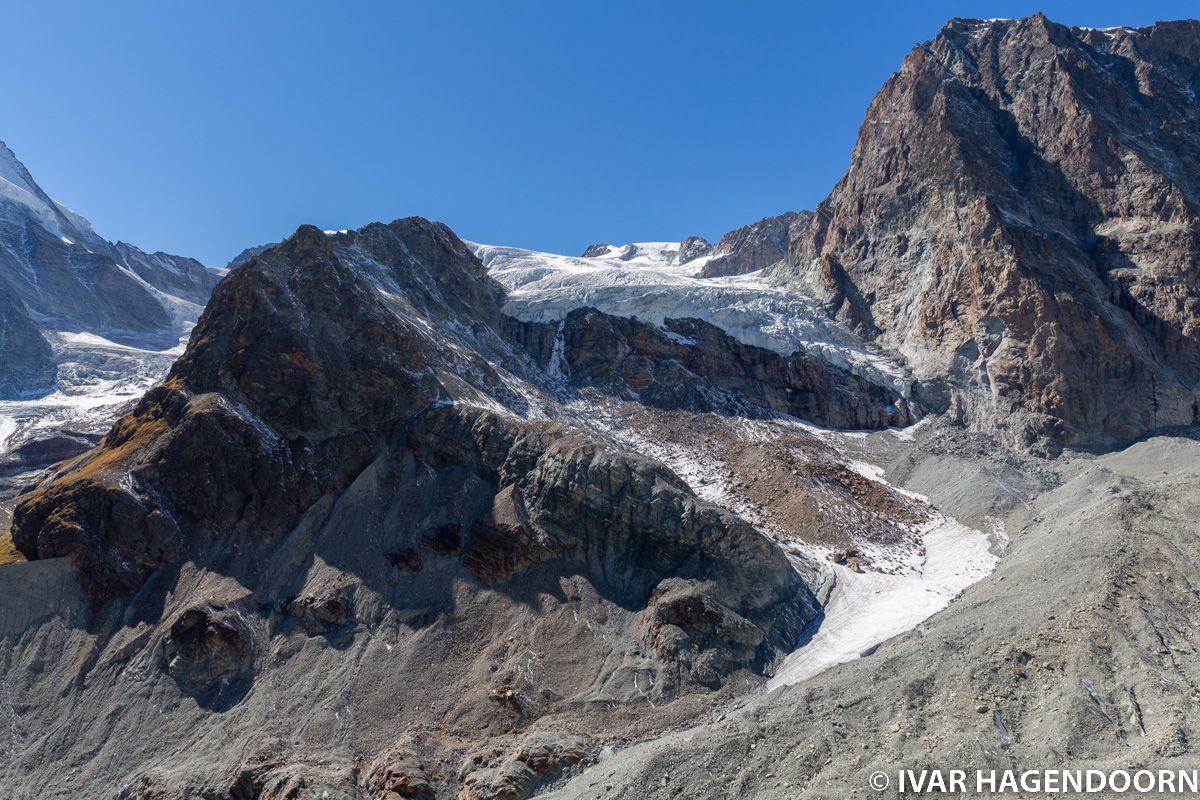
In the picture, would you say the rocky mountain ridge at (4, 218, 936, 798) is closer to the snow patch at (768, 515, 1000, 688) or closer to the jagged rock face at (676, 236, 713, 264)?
the snow patch at (768, 515, 1000, 688)

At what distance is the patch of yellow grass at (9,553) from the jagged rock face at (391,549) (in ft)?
3.84

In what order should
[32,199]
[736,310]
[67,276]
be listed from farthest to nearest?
[32,199] < [67,276] < [736,310]

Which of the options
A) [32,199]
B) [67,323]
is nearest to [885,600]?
[67,323]

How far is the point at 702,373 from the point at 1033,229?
3296 cm

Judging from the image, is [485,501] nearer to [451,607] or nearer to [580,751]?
[451,607]

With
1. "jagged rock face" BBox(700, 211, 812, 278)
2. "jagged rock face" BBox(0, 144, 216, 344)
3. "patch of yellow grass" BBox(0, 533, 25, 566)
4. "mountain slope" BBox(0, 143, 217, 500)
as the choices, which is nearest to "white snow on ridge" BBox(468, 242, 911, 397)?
"jagged rock face" BBox(700, 211, 812, 278)

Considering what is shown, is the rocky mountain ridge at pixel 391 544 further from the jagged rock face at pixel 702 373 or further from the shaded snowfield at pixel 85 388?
the shaded snowfield at pixel 85 388

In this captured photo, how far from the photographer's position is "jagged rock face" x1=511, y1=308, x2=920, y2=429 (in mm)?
67562

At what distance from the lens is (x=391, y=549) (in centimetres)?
4162

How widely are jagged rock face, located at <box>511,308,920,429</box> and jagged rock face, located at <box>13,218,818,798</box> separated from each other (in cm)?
1535

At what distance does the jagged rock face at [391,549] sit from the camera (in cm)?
3303

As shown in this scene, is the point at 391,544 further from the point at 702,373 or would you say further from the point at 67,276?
the point at 67,276

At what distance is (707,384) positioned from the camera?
68.8m

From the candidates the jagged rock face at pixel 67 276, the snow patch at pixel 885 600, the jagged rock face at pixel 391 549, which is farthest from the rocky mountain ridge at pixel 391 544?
the jagged rock face at pixel 67 276
